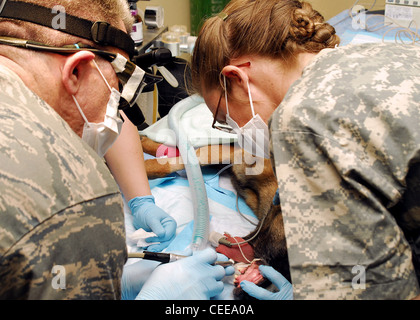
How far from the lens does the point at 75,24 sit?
0.93 m

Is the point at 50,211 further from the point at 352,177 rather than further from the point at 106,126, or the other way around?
the point at 352,177

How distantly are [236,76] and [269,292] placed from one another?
0.65 m

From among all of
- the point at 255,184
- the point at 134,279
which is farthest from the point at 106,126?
the point at 255,184

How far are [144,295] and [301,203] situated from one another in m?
0.52

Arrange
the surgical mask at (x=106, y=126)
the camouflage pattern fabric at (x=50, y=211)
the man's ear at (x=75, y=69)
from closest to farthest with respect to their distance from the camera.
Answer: the camouflage pattern fabric at (x=50, y=211)
the man's ear at (x=75, y=69)
the surgical mask at (x=106, y=126)

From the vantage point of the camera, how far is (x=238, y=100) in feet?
3.88

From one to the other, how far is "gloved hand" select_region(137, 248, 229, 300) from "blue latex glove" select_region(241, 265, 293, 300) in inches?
3.8

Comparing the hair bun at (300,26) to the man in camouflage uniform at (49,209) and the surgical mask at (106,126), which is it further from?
the man in camouflage uniform at (49,209)

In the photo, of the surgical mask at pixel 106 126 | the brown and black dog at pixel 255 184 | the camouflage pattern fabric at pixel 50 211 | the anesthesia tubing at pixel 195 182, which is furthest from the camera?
the anesthesia tubing at pixel 195 182

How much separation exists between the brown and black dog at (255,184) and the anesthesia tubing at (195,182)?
0.08 m

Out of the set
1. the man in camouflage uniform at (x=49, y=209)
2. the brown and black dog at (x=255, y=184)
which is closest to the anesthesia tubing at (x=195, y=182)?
the brown and black dog at (x=255, y=184)

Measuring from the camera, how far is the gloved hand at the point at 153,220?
4.87ft

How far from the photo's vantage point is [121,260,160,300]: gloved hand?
48.3 inches

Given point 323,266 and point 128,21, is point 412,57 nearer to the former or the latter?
point 323,266
